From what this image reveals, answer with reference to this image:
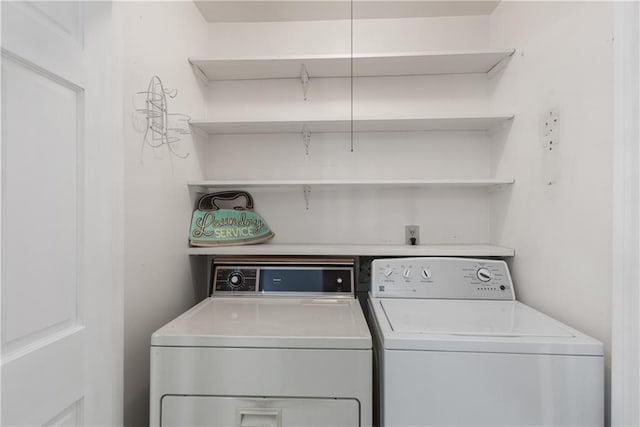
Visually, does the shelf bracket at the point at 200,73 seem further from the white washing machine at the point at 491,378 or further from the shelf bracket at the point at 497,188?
the shelf bracket at the point at 497,188

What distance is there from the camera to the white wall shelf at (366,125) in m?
1.66

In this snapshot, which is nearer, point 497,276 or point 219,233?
point 497,276

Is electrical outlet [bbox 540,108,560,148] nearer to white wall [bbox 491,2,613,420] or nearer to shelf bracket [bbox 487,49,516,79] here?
white wall [bbox 491,2,613,420]

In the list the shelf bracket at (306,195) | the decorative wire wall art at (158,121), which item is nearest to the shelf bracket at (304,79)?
the shelf bracket at (306,195)

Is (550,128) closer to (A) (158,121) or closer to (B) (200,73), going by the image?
(A) (158,121)

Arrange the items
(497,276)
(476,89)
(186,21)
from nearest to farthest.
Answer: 1. (497,276)
2. (186,21)
3. (476,89)

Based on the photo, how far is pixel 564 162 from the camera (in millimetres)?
1210

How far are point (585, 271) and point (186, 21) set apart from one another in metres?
2.09

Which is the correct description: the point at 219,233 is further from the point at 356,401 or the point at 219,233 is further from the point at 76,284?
the point at 356,401

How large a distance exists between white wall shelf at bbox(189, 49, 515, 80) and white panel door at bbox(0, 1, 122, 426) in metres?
0.83

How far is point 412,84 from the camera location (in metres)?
1.90

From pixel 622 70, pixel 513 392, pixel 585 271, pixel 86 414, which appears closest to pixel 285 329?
pixel 86 414

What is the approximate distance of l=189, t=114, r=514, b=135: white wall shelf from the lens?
5.45 ft

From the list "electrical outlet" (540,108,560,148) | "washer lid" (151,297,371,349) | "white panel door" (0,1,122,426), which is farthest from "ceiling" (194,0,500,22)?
"washer lid" (151,297,371,349)
